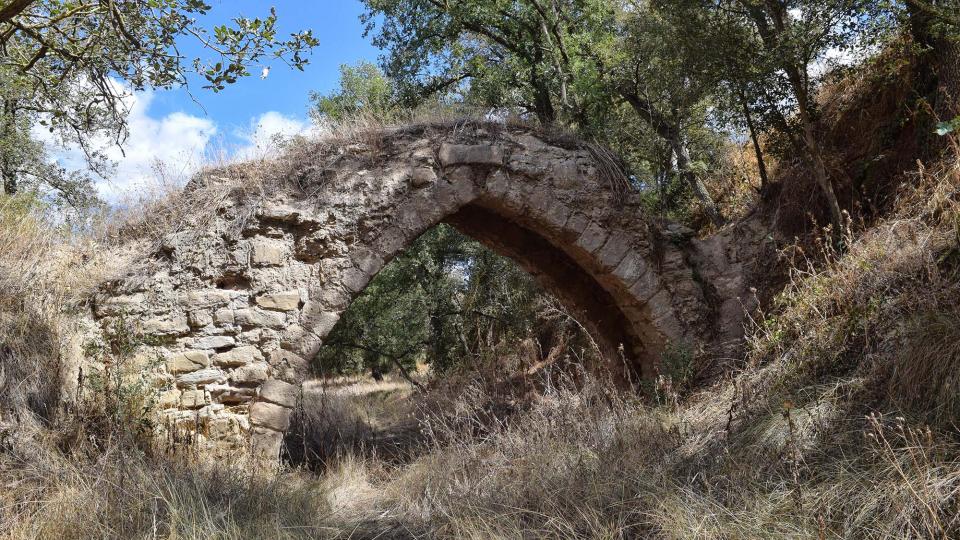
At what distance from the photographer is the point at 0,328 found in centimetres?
495

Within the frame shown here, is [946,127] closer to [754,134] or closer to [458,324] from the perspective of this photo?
[754,134]

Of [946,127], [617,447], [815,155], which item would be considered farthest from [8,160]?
[946,127]

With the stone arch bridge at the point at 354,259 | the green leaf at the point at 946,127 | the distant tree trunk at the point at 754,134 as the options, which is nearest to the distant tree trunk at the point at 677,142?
the distant tree trunk at the point at 754,134

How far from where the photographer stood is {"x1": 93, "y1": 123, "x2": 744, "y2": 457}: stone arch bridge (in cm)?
564

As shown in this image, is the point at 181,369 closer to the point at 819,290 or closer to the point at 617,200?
the point at 617,200

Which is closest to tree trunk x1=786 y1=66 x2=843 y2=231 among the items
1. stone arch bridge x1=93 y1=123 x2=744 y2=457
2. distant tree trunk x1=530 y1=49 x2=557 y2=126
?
stone arch bridge x1=93 y1=123 x2=744 y2=457

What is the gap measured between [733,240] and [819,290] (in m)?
2.27

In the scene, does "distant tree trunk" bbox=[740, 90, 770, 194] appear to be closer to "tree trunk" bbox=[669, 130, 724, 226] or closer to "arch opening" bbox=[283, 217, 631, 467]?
"tree trunk" bbox=[669, 130, 724, 226]

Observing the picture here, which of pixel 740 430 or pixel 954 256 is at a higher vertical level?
pixel 954 256

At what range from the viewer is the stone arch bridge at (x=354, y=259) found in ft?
18.5

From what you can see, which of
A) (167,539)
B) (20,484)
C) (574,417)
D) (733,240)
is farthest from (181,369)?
(733,240)

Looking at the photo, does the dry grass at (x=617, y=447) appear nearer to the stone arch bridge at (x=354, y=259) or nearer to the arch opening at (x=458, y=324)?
the stone arch bridge at (x=354, y=259)

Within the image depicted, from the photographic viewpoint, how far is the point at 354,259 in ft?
20.7

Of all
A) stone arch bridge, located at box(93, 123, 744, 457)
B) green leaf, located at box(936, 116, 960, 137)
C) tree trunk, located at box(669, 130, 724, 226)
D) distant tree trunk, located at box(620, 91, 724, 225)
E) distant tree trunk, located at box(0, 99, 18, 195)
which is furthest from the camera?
distant tree trunk, located at box(0, 99, 18, 195)
